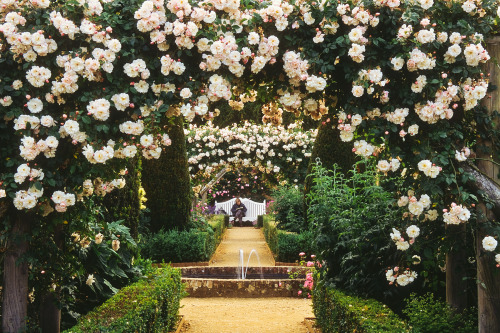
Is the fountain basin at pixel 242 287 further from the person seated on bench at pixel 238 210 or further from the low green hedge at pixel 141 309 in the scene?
the person seated on bench at pixel 238 210

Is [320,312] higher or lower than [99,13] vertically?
lower

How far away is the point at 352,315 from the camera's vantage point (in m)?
4.05

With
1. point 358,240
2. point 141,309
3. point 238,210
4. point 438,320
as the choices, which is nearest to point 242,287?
point 358,240

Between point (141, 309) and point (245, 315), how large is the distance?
129 inches

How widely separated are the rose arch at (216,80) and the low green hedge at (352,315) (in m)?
0.39

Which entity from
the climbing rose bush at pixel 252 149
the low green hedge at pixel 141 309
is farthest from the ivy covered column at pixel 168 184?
the low green hedge at pixel 141 309

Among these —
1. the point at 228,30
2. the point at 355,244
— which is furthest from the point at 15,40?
the point at 355,244

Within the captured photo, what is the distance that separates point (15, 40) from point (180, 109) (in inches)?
42.3

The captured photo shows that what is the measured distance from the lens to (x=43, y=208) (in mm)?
3479

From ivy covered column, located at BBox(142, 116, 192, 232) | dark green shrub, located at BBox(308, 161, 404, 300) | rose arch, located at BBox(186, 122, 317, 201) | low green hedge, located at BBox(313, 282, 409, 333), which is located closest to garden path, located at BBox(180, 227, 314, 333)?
low green hedge, located at BBox(313, 282, 409, 333)

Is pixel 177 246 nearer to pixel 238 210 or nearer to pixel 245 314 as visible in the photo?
pixel 245 314

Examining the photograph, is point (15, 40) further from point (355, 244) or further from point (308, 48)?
point (355, 244)

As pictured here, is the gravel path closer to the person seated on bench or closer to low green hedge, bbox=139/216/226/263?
low green hedge, bbox=139/216/226/263

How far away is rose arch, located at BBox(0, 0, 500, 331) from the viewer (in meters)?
3.32
